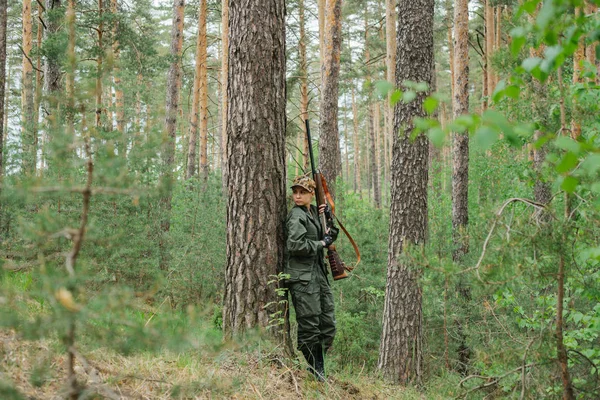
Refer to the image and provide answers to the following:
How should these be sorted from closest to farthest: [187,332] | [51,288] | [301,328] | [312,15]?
1. [51,288]
2. [187,332]
3. [301,328]
4. [312,15]

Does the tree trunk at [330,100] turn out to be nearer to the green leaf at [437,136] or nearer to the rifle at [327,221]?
the rifle at [327,221]

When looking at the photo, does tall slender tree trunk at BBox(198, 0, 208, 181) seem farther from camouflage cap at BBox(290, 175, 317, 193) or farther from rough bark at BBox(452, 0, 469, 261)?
camouflage cap at BBox(290, 175, 317, 193)

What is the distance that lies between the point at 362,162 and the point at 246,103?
177 feet

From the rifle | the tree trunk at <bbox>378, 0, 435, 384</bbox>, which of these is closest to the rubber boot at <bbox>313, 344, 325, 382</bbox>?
the rifle

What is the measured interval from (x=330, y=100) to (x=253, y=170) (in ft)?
21.7

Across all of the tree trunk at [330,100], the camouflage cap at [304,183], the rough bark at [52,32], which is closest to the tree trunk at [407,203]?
the camouflage cap at [304,183]

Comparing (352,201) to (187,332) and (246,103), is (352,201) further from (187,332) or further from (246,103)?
(187,332)

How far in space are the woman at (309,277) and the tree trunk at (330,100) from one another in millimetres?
4557

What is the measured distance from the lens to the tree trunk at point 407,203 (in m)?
6.16

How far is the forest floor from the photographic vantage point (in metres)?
2.27

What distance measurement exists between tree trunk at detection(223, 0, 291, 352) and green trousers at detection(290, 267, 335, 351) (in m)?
0.27

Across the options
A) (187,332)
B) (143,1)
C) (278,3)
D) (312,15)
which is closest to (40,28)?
(143,1)

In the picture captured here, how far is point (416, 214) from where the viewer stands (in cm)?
629

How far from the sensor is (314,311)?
182 inches
